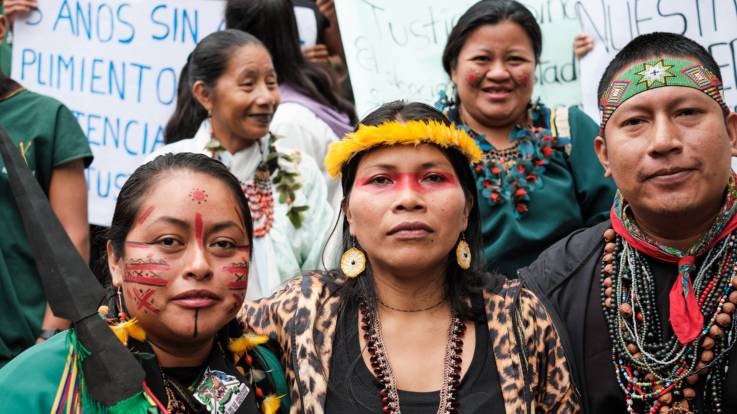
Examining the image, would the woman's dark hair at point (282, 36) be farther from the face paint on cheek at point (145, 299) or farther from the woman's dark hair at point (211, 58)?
the face paint on cheek at point (145, 299)

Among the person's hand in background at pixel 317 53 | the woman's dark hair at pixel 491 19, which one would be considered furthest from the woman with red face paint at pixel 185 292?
the person's hand in background at pixel 317 53

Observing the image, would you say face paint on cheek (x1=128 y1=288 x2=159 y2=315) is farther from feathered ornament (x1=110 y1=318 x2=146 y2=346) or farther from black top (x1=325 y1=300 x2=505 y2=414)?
black top (x1=325 y1=300 x2=505 y2=414)

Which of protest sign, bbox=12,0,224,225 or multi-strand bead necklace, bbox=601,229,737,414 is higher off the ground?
protest sign, bbox=12,0,224,225

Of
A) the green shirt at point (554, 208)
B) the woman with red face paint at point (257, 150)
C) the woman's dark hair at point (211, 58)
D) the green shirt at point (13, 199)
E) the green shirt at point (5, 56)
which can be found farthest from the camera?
the green shirt at point (5, 56)

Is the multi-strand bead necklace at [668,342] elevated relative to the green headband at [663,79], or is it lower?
lower

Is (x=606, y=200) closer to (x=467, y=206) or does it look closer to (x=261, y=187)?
(x=467, y=206)

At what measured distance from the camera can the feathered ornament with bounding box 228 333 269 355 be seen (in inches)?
113

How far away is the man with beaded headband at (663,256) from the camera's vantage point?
3.04 metres

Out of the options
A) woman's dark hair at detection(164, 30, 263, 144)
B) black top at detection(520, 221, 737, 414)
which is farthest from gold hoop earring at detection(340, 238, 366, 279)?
woman's dark hair at detection(164, 30, 263, 144)

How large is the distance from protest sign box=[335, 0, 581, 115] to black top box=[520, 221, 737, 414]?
65.4 inches

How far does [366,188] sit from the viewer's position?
301 cm

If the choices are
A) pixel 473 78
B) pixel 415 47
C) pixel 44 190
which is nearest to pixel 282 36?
pixel 415 47

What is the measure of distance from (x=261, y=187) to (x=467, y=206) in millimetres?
1519

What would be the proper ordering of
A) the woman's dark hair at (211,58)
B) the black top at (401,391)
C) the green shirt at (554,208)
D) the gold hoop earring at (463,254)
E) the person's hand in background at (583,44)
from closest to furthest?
the black top at (401,391) < the gold hoop earring at (463,254) < the green shirt at (554,208) < the woman's dark hair at (211,58) < the person's hand in background at (583,44)
